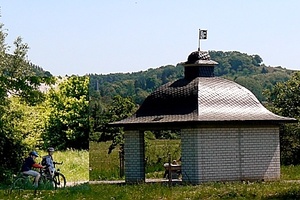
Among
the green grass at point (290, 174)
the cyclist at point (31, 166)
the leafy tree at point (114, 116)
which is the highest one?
the leafy tree at point (114, 116)

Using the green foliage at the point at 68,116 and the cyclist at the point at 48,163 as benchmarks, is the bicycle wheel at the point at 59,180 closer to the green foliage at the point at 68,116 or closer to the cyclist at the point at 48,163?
the cyclist at the point at 48,163

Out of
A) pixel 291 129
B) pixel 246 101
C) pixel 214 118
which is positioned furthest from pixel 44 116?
pixel 291 129

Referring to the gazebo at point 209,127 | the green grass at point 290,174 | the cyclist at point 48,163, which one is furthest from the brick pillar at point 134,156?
the cyclist at point 48,163

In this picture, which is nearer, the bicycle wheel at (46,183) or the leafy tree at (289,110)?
the bicycle wheel at (46,183)

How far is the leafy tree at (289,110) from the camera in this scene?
3509 centimetres

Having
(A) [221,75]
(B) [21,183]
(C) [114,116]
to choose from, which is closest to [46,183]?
(B) [21,183]

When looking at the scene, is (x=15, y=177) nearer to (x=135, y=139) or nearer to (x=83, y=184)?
(x=83, y=184)

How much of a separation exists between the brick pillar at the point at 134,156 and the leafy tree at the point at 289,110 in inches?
480

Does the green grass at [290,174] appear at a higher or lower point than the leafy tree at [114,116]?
lower

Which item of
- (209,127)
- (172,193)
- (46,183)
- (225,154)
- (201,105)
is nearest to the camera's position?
(46,183)

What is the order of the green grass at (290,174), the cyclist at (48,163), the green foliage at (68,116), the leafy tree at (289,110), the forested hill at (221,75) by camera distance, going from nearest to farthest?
the cyclist at (48,163) → the green foliage at (68,116) → the green grass at (290,174) → the leafy tree at (289,110) → the forested hill at (221,75)

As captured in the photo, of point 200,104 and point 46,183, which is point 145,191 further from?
point 200,104

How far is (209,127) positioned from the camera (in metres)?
22.6

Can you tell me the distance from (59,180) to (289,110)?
851 inches
